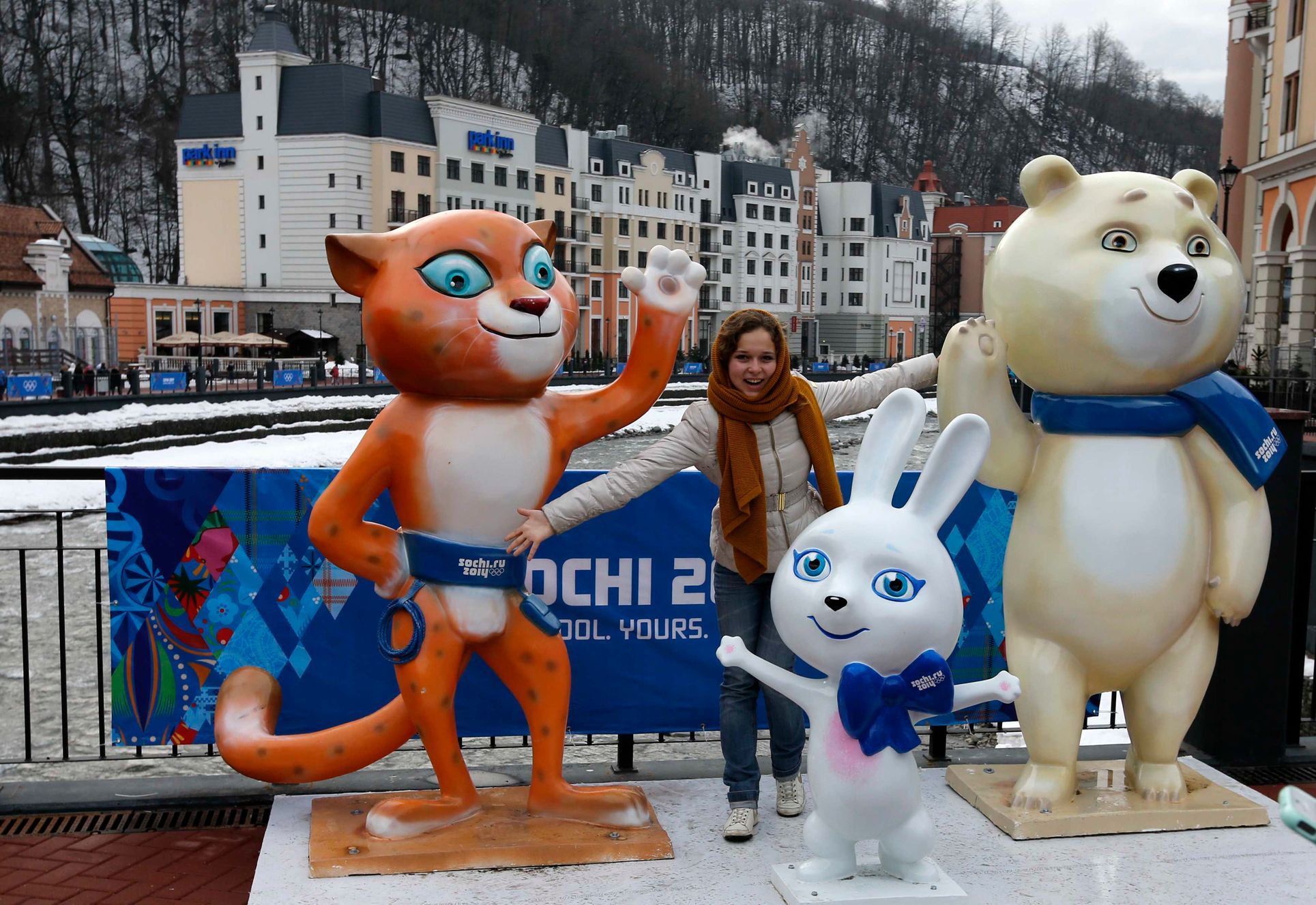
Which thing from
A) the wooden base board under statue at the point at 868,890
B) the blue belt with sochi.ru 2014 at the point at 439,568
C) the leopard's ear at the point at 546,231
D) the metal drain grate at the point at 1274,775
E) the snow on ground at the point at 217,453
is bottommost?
the snow on ground at the point at 217,453

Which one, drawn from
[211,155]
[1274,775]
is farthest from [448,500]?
[211,155]

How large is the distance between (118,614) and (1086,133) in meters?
151

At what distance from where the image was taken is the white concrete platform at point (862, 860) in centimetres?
358

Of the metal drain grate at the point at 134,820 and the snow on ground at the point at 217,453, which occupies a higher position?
the metal drain grate at the point at 134,820

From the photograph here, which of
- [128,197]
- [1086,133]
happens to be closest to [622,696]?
[128,197]

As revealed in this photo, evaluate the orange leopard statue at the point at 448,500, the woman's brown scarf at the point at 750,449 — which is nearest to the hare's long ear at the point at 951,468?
the woman's brown scarf at the point at 750,449

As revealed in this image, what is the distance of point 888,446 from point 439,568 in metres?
1.43

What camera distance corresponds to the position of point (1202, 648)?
4.16m

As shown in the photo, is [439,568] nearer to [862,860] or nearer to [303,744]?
[303,744]

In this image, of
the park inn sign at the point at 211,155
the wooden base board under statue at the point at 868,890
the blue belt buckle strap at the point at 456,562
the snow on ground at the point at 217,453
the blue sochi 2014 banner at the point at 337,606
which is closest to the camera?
the wooden base board under statue at the point at 868,890

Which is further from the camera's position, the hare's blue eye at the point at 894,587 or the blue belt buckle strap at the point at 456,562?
the blue belt buckle strap at the point at 456,562

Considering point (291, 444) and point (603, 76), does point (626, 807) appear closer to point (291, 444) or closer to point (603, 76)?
point (291, 444)

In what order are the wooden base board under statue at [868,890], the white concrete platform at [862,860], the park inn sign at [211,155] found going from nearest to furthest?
the wooden base board under statue at [868,890], the white concrete platform at [862,860], the park inn sign at [211,155]

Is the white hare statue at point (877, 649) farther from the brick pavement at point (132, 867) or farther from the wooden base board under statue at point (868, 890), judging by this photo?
the brick pavement at point (132, 867)
